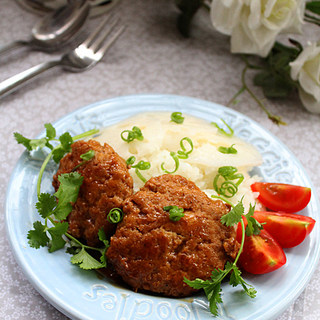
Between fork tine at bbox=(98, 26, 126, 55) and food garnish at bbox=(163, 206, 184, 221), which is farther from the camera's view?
fork tine at bbox=(98, 26, 126, 55)

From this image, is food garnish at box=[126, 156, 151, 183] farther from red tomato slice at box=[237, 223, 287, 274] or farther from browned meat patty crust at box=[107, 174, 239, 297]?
red tomato slice at box=[237, 223, 287, 274]

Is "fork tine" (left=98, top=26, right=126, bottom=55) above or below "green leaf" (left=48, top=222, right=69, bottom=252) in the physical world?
below

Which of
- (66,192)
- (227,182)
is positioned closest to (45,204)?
(66,192)

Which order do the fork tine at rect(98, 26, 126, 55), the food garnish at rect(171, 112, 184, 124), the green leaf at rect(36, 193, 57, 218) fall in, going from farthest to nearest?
1. the fork tine at rect(98, 26, 126, 55)
2. the food garnish at rect(171, 112, 184, 124)
3. the green leaf at rect(36, 193, 57, 218)

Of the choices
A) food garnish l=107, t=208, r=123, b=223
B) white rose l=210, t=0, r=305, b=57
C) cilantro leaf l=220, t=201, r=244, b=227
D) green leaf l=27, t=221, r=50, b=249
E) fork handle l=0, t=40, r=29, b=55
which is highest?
white rose l=210, t=0, r=305, b=57

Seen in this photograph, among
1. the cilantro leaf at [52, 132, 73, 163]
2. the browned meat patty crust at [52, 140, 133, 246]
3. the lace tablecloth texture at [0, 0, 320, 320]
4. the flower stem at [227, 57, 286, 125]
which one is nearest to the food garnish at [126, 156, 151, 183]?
the browned meat patty crust at [52, 140, 133, 246]

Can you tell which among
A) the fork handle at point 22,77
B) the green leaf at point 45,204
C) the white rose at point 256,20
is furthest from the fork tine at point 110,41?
the green leaf at point 45,204

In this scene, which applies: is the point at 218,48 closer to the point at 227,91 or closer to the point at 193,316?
the point at 227,91
